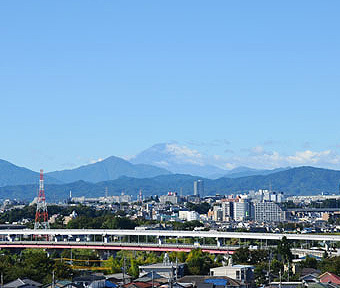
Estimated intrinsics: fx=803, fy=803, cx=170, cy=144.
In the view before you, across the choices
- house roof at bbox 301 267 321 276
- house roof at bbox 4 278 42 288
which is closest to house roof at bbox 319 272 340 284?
house roof at bbox 301 267 321 276

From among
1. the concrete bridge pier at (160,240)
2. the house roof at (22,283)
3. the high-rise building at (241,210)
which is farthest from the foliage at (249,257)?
the high-rise building at (241,210)

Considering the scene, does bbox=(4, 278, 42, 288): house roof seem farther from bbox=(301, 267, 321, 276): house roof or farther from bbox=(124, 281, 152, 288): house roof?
bbox=(301, 267, 321, 276): house roof

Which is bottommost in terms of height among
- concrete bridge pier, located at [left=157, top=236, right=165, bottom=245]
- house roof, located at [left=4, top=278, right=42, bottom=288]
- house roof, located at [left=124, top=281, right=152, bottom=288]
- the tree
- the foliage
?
house roof, located at [left=124, top=281, right=152, bottom=288]

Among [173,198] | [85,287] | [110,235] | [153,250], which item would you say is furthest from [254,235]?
[173,198]

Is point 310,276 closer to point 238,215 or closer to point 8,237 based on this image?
point 8,237

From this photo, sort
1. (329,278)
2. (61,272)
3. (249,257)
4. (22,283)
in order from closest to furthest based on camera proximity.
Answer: (22,283)
(329,278)
(61,272)
(249,257)

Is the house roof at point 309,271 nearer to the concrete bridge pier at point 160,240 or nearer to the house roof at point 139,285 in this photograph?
the house roof at point 139,285

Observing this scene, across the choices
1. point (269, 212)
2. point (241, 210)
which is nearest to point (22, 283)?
point (269, 212)

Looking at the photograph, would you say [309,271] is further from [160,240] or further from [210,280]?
[160,240]

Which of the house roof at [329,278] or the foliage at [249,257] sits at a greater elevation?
the foliage at [249,257]

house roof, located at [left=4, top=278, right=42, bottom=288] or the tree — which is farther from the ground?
the tree

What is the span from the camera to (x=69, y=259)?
54812 millimetres

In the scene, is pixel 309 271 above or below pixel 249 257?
below

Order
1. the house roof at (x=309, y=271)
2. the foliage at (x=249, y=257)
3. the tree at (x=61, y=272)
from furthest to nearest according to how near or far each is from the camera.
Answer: the foliage at (x=249, y=257) → the house roof at (x=309, y=271) → the tree at (x=61, y=272)
